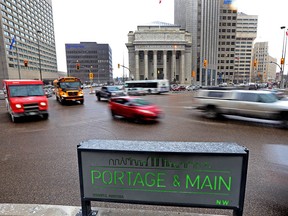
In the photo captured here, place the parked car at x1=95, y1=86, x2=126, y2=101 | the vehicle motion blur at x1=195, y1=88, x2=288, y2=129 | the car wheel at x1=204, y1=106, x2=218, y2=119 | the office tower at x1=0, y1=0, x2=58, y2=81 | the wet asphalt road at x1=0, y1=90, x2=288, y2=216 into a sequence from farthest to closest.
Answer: the office tower at x1=0, y1=0, x2=58, y2=81 → the parked car at x1=95, y1=86, x2=126, y2=101 → the car wheel at x1=204, y1=106, x2=218, y2=119 → the vehicle motion blur at x1=195, y1=88, x2=288, y2=129 → the wet asphalt road at x1=0, y1=90, x2=288, y2=216

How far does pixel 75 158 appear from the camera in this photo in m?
5.54

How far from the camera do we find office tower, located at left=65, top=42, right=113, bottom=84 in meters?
129

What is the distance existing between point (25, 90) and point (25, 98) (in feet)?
2.19

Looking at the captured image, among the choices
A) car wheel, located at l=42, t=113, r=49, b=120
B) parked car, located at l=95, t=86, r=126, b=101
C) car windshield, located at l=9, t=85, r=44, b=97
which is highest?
car windshield, located at l=9, t=85, r=44, b=97

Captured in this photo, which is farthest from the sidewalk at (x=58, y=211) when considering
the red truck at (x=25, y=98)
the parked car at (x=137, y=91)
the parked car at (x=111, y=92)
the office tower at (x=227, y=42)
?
the office tower at (x=227, y=42)

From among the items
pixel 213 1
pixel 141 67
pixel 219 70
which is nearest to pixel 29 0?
pixel 141 67

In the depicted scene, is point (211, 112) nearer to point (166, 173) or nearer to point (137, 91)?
point (166, 173)

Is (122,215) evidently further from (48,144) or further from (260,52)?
(260,52)

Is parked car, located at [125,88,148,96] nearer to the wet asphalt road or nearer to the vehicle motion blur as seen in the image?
the vehicle motion blur

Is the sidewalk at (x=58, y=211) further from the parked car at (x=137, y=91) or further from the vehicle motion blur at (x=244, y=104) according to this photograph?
the parked car at (x=137, y=91)

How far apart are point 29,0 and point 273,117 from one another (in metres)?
123

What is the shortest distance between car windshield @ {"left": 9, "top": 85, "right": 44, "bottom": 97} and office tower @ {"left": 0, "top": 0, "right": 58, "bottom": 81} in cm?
3844

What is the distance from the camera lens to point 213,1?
3374 inches

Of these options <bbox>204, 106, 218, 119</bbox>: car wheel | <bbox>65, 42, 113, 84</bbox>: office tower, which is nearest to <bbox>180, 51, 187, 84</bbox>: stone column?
<bbox>65, 42, 113, 84</bbox>: office tower
